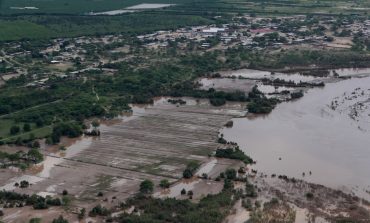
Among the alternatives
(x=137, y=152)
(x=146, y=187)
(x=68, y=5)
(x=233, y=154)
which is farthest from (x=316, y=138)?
(x=68, y=5)

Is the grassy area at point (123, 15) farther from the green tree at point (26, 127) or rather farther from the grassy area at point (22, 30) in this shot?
the green tree at point (26, 127)

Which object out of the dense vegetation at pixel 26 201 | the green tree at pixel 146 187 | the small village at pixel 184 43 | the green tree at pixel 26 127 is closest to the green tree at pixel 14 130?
the green tree at pixel 26 127

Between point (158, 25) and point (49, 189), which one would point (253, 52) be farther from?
point (49, 189)

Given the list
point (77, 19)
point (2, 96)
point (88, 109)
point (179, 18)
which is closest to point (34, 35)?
point (77, 19)

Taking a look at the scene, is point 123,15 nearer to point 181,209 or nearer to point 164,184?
point 164,184

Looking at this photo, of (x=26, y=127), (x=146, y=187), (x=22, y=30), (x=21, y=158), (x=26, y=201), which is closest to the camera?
(x=26, y=201)

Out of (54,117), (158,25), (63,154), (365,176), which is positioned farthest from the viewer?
(158,25)

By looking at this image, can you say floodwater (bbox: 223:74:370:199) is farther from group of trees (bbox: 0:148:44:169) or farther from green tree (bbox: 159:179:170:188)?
group of trees (bbox: 0:148:44:169)

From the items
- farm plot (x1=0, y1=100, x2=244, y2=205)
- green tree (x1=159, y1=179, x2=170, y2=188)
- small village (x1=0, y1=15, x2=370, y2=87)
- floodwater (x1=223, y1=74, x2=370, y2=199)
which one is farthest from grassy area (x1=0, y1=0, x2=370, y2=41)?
green tree (x1=159, y1=179, x2=170, y2=188)
